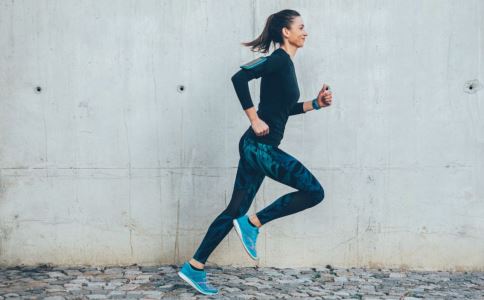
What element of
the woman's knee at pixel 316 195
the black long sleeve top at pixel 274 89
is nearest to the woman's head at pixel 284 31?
the black long sleeve top at pixel 274 89

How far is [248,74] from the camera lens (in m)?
4.83

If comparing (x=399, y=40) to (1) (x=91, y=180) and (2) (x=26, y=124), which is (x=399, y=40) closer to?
(1) (x=91, y=180)

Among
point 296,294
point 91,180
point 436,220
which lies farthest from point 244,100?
point 436,220

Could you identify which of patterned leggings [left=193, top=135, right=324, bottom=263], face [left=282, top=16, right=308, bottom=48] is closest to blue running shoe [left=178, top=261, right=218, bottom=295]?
patterned leggings [left=193, top=135, right=324, bottom=263]

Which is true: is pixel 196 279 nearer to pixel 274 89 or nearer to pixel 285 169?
pixel 285 169

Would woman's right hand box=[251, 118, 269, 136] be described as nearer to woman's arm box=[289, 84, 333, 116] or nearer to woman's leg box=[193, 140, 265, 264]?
woman's leg box=[193, 140, 265, 264]

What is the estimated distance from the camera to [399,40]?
5.95 metres

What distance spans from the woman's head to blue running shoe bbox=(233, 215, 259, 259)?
131cm

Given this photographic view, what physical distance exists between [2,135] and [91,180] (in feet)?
2.87

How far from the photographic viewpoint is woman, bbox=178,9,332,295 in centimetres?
486

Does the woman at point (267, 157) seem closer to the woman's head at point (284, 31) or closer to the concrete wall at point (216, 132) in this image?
the woman's head at point (284, 31)

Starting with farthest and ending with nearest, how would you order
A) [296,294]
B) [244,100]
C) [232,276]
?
[232,276]
[296,294]
[244,100]

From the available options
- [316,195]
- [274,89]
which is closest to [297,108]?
[274,89]

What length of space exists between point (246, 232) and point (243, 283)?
71 cm
